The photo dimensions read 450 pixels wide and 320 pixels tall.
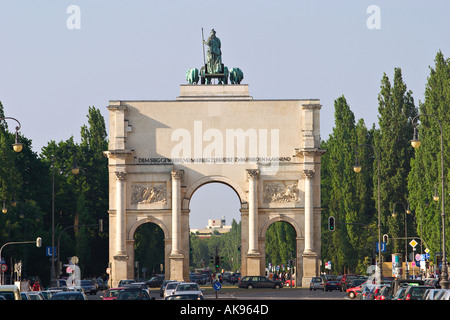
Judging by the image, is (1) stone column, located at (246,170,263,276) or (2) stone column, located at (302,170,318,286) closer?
(2) stone column, located at (302,170,318,286)

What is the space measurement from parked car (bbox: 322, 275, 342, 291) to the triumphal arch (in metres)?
4.49

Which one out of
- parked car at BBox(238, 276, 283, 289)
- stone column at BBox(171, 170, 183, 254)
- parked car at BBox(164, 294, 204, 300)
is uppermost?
stone column at BBox(171, 170, 183, 254)

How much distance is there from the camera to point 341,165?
4082 inches

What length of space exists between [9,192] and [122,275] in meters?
11.9

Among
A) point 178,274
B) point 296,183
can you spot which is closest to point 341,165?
point 296,183

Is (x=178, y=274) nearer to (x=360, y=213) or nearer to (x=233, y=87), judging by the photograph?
(x=233, y=87)

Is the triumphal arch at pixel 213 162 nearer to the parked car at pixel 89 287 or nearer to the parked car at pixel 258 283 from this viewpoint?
the parked car at pixel 258 283

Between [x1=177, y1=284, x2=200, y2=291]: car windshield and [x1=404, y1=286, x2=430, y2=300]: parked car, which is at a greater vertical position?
[x1=404, y1=286, x2=430, y2=300]: parked car

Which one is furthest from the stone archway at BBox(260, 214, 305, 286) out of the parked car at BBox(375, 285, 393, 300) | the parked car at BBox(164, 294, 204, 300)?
the parked car at BBox(164, 294, 204, 300)

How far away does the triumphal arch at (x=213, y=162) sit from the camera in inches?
3364

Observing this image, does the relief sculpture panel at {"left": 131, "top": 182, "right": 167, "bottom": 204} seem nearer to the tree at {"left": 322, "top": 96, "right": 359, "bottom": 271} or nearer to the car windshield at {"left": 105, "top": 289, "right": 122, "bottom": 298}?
the tree at {"left": 322, "top": 96, "right": 359, "bottom": 271}

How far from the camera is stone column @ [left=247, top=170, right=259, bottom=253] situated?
84.8 m

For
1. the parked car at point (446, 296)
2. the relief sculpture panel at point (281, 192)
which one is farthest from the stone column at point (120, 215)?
the parked car at point (446, 296)

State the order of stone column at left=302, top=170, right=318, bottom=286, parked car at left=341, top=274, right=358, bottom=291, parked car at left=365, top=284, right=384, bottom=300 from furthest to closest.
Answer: stone column at left=302, top=170, right=318, bottom=286
parked car at left=341, top=274, right=358, bottom=291
parked car at left=365, top=284, right=384, bottom=300
